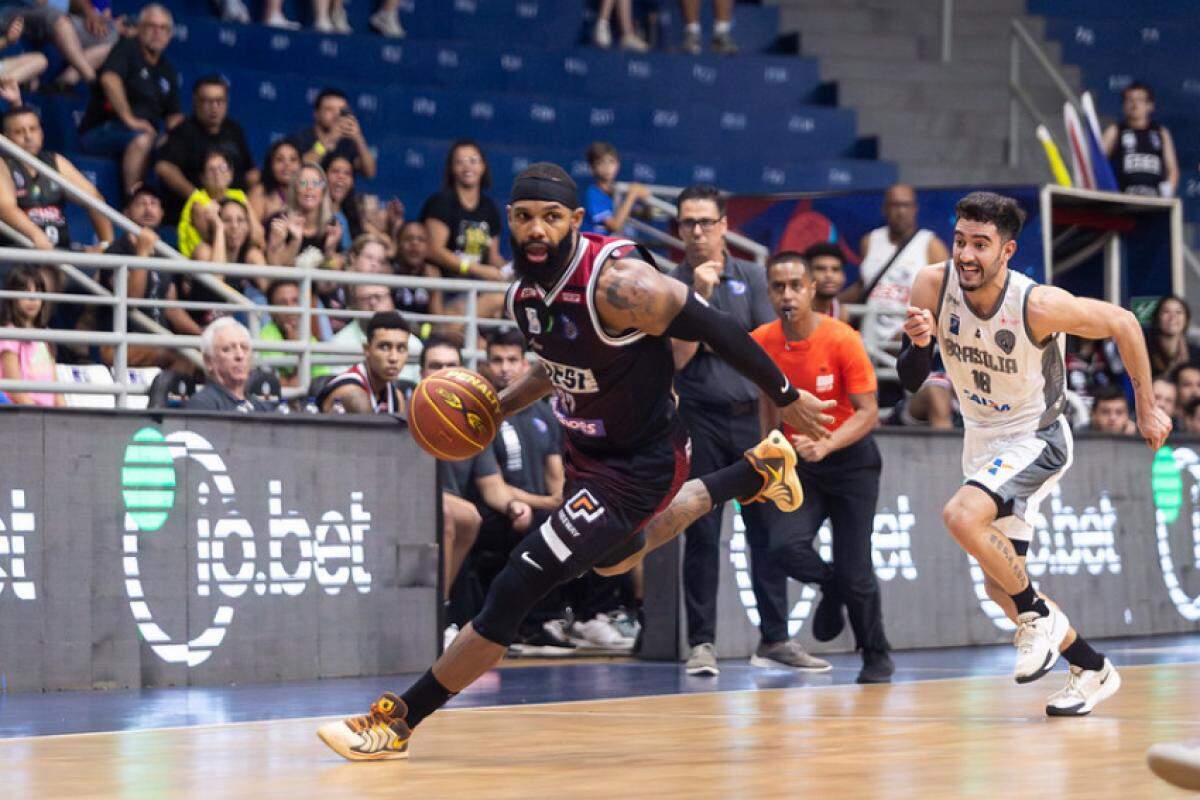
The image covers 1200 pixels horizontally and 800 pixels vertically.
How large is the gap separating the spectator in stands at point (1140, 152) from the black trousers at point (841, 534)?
9487 millimetres

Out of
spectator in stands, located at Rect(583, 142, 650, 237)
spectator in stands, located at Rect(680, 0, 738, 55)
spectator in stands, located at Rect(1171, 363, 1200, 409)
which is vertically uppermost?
spectator in stands, located at Rect(680, 0, 738, 55)

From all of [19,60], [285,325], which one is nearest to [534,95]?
[19,60]

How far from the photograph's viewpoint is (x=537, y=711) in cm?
894

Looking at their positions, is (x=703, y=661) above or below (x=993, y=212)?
below

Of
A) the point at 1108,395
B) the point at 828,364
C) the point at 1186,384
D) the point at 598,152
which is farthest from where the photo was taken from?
the point at 598,152

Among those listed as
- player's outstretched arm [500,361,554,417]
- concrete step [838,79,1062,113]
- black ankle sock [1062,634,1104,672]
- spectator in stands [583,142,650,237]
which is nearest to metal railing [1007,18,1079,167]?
concrete step [838,79,1062,113]

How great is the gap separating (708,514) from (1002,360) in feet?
9.19

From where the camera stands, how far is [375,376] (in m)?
12.1

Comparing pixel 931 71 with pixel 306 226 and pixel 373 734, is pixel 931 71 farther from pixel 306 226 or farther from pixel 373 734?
pixel 373 734

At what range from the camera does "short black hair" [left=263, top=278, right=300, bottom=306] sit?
45.2 ft

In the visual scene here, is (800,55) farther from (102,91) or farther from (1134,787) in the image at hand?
(1134,787)

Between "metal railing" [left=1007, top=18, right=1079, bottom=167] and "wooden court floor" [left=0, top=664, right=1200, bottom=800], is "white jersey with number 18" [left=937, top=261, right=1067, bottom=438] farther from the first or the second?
"metal railing" [left=1007, top=18, right=1079, bottom=167]

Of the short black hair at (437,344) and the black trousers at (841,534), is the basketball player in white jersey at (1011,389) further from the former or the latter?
the short black hair at (437,344)

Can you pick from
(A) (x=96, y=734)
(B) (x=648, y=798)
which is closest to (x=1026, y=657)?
(B) (x=648, y=798)
